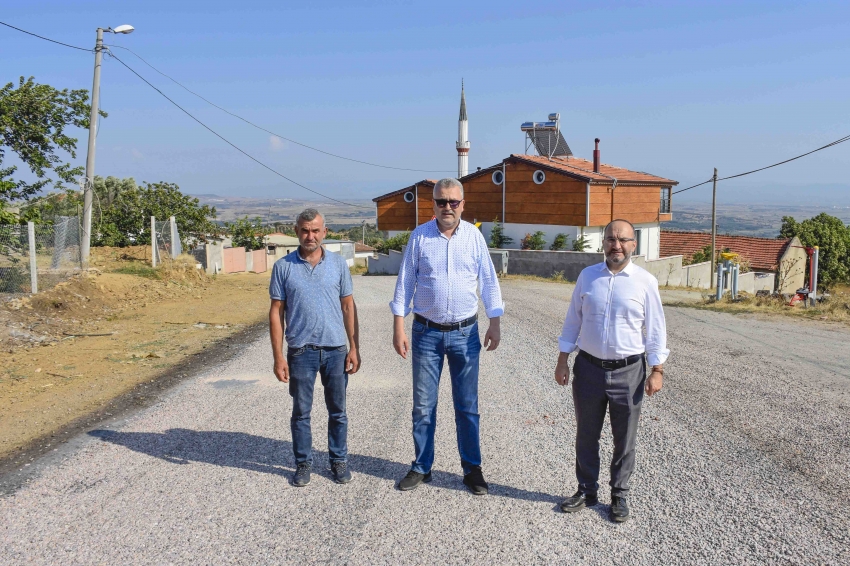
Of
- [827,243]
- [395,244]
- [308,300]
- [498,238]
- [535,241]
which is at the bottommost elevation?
[308,300]

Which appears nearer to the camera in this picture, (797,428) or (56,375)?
(797,428)

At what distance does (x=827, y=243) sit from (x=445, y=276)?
55.1 meters

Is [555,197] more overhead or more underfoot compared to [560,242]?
more overhead

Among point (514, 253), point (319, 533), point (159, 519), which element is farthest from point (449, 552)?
point (514, 253)

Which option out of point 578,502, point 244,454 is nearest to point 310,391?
point 244,454

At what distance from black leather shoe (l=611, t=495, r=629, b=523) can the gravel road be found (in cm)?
6

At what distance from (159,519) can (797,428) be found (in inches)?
202

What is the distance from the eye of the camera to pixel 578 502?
14.0ft

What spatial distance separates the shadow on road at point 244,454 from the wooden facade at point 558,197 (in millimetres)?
27399

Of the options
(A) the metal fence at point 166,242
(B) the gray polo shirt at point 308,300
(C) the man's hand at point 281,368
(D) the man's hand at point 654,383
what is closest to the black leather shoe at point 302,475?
(C) the man's hand at point 281,368

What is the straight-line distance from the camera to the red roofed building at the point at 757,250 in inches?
1581

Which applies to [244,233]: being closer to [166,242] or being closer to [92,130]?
[166,242]

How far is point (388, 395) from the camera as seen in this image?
7.20 metres

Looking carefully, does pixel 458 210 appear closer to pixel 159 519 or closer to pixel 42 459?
→ pixel 159 519
